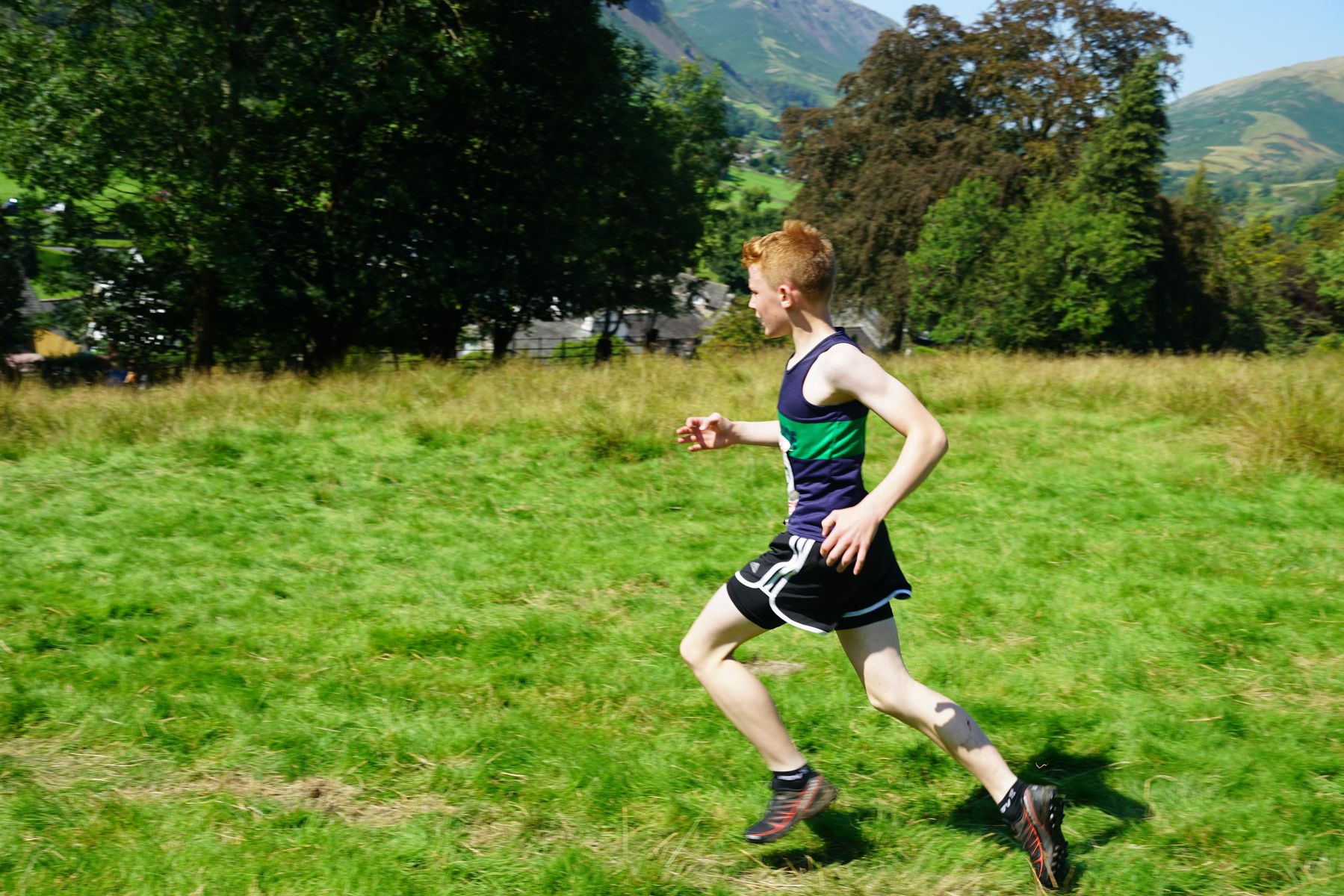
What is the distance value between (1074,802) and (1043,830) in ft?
2.69

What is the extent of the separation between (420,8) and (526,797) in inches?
742

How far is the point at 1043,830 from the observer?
3.37 metres

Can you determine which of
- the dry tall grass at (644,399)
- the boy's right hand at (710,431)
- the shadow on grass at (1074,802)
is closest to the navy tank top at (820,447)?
the boy's right hand at (710,431)

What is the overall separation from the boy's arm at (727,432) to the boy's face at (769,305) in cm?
53

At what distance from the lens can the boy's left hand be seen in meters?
3.05

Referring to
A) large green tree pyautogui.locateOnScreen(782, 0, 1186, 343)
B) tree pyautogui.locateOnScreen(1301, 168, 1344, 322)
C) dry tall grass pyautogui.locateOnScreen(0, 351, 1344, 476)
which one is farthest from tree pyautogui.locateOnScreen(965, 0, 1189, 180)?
dry tall grass pyautogui.locateOnScreen(0, 351, 1344, 476)

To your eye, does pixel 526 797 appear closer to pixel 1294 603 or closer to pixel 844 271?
pixel 1294 603

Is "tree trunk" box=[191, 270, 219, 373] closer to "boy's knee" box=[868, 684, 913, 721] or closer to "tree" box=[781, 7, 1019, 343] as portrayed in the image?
"boy's knee" box=[868, 684, 913, 721]

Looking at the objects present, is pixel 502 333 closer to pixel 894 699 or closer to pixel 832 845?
pixel 832 845

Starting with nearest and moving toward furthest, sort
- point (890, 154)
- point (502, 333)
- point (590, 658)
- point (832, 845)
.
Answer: point (832, 845)
point (590, 658)
point (502, 333)
point (890, 154)

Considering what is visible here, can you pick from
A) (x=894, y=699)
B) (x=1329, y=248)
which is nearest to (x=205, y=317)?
(x=894, y=699)

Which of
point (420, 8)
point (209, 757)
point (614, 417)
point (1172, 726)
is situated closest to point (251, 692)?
point (209, 757)

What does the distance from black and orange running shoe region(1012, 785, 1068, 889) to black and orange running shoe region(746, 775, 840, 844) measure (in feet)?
1.98

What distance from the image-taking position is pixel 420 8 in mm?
19750
